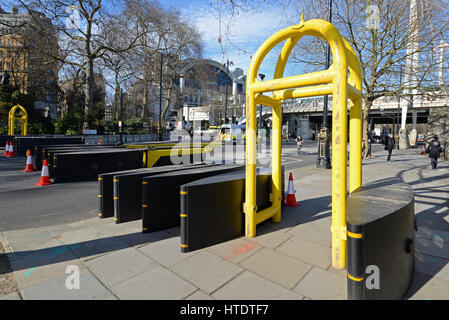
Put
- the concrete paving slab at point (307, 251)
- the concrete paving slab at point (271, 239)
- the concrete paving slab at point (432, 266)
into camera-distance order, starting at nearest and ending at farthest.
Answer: the concrete paving slab at point (432, 266)
the concrete paving slab at point (307, 251)
the concrete paving slab at point (271, 239)

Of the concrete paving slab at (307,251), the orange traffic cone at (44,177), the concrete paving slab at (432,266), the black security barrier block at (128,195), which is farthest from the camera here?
the orange traffic cone at (44,177)

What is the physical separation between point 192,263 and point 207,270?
0.28 m

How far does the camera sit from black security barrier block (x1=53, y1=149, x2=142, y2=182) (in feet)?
30.0

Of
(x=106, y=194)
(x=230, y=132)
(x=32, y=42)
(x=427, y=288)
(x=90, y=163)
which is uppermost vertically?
(x=32, y=42)

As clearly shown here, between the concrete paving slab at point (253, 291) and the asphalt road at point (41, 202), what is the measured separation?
419cm

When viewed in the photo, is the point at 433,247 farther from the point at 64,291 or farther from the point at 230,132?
the point at 230,132

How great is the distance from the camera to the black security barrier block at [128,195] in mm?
4984

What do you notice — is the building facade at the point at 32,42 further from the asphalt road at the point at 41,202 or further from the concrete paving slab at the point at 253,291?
the concrete paving slab at the point at 253,291

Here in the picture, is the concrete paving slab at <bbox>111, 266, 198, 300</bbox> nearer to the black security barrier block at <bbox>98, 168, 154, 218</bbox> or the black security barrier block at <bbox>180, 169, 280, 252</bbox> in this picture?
the black security barrier block at <bbox>180, 169, 280, 252</bbox>

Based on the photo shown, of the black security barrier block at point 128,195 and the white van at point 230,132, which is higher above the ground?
the white van at point 230,132

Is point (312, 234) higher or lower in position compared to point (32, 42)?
lower

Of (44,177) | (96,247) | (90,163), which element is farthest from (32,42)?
(96,247)

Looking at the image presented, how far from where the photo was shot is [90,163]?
980cm

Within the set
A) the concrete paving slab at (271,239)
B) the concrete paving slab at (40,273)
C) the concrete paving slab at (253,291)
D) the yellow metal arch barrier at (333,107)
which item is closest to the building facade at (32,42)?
the concrete paving slab at (40,273)
